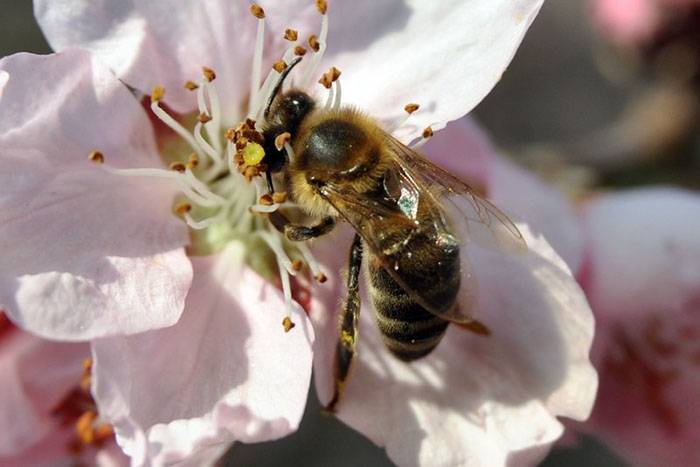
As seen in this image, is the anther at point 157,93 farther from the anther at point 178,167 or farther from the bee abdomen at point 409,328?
the bee abdomen at point 409,328

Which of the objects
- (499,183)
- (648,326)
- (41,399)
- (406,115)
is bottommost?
(41,399)

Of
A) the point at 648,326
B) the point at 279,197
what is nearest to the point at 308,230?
the point at 279,197

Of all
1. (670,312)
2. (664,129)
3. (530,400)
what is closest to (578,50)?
(664,129)

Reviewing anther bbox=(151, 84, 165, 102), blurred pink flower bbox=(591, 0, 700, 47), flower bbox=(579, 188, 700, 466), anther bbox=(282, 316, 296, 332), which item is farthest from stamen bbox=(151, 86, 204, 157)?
blurred pink flower bbox=(591, 0, 700, 47)

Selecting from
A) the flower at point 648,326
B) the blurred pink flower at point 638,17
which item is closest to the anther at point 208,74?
the flower at point 648,326

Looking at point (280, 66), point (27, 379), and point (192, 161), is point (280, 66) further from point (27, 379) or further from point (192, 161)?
point (27, 379)

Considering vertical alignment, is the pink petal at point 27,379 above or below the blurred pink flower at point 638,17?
below
